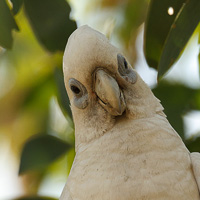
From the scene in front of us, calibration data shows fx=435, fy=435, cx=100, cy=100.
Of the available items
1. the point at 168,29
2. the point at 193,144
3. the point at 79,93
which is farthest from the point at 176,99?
the point at 79,93

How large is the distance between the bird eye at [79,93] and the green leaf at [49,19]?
48 centimetres

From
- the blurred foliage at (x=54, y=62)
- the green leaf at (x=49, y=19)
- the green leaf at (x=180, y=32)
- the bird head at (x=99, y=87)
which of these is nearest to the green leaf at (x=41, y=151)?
the blurred foliage at (x=54, y=62)

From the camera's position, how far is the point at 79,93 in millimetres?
1292

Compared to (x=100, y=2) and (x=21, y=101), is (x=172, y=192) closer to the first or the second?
(x=21, y=101)

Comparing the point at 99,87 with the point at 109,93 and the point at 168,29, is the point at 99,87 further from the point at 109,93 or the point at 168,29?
the point at 168,29

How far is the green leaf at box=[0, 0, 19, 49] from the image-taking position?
153 cm

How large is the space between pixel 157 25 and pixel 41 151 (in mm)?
721

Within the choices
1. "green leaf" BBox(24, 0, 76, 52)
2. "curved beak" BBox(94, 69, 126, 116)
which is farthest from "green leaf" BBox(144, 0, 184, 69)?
"curved beak" BBox(94, 69, 126, 116)

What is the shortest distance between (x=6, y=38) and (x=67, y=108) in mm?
363

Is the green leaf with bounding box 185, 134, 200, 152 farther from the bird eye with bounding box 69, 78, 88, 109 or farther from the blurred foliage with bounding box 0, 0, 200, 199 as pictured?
the bird eye with bounding box 69, 78, 88, 109

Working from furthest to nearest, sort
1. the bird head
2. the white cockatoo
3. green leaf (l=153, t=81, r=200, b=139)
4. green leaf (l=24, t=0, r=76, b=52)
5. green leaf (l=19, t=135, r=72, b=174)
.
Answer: green leaf (l=153, t=81, r=200, b=139) < green leaf (l=19, t=135, r=72, b=174) < green leaf (l=24, t=0, r=76, b=52) < the bird head < the white cockatoo

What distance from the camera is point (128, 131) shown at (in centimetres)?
123

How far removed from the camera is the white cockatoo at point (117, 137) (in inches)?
43.9

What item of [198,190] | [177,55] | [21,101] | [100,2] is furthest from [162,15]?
[100,2]
